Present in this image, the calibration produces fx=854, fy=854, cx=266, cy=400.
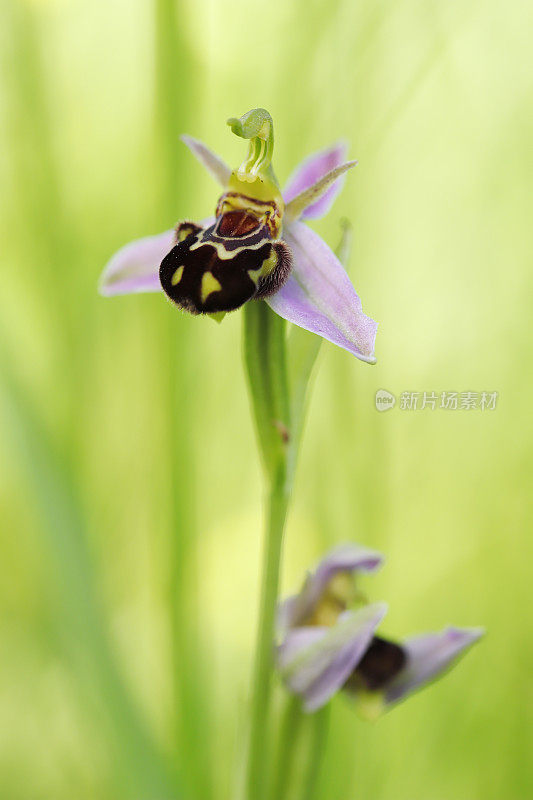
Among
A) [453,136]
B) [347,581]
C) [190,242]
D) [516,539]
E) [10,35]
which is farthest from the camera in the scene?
[453,136]

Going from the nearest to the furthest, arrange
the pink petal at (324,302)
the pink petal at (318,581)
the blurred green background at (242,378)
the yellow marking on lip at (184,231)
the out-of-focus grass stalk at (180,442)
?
the pink petal at (324,302)
the yellow marking on lip at (184,231)
the pink petal at (318,581)
the out-of-focus grass stalk at (180,442)
the blurred green background at (242,378)

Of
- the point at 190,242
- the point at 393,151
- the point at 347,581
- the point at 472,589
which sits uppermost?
the point at 393,151

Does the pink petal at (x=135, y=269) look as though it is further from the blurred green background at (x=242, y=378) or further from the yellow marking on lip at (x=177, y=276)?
the blurred green background at (x=242, y=378)

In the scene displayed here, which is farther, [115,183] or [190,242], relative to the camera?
[115,183]

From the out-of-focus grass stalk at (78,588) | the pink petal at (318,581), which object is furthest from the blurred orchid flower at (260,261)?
the pink petal at (318,581)

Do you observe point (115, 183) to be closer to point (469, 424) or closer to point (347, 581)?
point (469, 424)

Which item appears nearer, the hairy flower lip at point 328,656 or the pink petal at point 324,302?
the pink petal at point 324,302

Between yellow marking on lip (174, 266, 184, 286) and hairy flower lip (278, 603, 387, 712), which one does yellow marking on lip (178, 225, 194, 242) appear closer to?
yellow marking on lip (174, 266, 184, 286)

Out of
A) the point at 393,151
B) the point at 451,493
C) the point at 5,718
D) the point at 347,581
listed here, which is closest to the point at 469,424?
the point at 451,493

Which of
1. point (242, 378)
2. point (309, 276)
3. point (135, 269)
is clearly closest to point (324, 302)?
point (309, 276)
